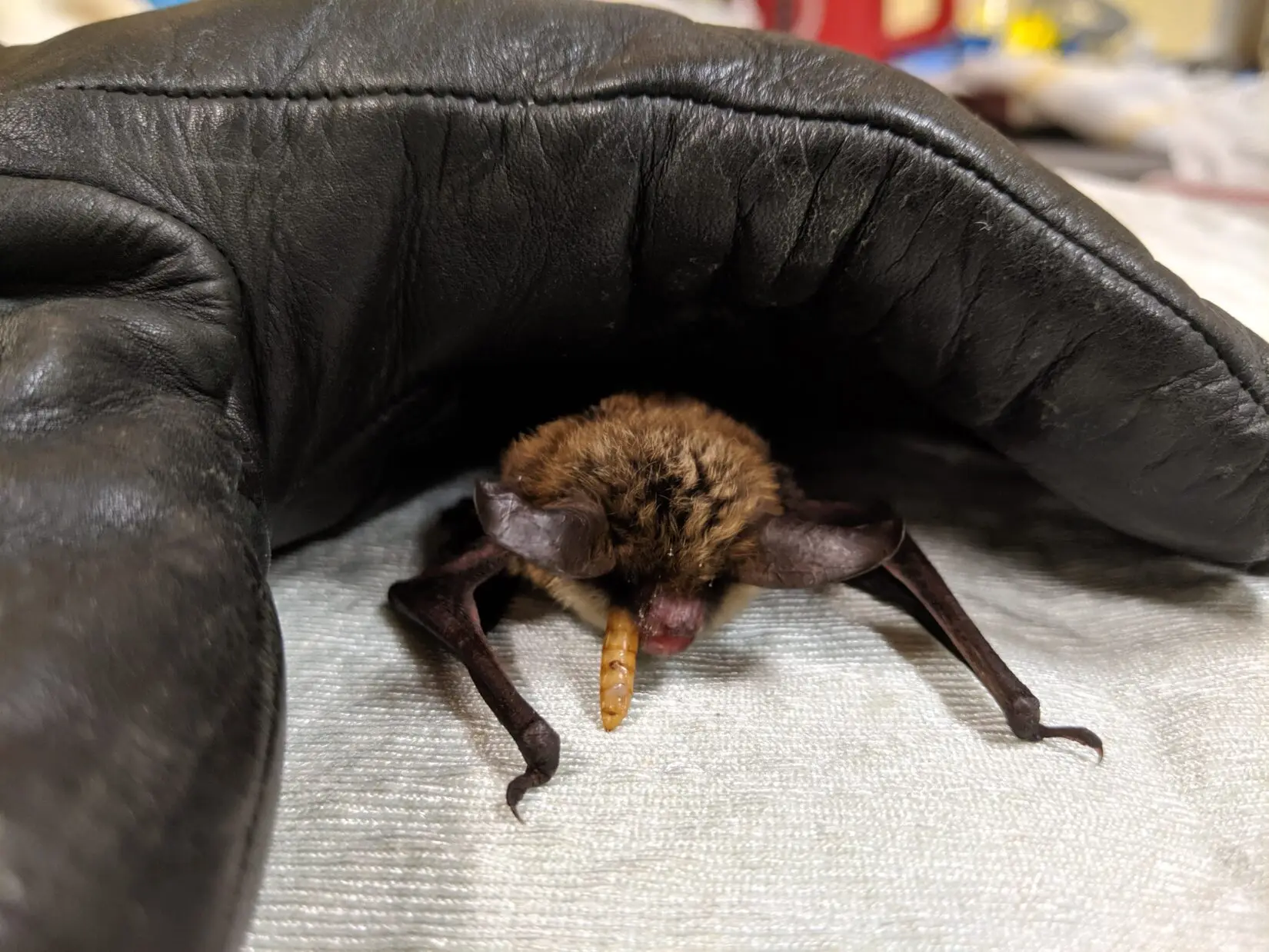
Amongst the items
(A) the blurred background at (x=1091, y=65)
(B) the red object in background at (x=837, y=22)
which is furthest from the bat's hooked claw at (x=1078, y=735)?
(B) the red object in background at (x=837, y=22)

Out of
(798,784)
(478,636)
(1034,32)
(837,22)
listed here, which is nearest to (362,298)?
(478,636)

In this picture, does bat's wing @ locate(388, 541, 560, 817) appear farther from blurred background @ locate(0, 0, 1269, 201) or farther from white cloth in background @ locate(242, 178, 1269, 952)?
blurred background @ locate(0, 0, 1269, 201)

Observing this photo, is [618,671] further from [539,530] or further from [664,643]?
[539,530]

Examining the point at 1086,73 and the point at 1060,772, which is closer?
the point at 1060,772

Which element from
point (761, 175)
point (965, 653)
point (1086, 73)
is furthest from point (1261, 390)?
point (1086, 73)

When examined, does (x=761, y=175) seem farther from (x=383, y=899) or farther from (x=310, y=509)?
(x=383, y=899)

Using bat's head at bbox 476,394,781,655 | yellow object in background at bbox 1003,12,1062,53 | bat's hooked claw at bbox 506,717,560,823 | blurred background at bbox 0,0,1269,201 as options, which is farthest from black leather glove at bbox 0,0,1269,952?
yellow object in background at bbox 1003,12,1062,53
